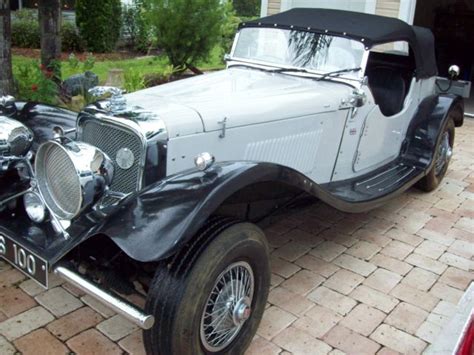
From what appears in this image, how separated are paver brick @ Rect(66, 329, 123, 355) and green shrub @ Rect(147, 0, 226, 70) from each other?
7886 millimetres

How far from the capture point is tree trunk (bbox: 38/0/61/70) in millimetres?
7164

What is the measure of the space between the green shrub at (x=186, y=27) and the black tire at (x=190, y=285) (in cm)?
802

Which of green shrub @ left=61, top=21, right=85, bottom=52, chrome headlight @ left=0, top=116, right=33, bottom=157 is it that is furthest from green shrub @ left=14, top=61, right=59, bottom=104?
green shrub @ left=61, top=21, right=85, bottom=52

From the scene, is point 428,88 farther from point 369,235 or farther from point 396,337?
point 396,337

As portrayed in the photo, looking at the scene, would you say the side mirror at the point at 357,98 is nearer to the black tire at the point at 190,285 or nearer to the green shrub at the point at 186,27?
the black tire at the point at 190,285

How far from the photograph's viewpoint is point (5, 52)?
17.9ft

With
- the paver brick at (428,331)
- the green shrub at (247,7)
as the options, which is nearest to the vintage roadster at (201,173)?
the paver brick at (428,331)

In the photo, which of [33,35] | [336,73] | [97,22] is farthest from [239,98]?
[33,35]

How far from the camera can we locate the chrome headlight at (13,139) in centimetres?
310

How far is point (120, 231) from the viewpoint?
2.29 metres

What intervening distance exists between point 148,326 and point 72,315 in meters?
1.08

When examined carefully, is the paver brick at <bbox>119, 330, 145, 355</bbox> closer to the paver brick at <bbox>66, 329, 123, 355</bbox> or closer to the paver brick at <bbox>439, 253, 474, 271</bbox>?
the paver brick at <bbox>66, 329, 123, 355</bbox>

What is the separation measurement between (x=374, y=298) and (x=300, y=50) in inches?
79.0

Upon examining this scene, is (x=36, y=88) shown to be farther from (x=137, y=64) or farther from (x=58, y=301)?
(x=137, y=64)
